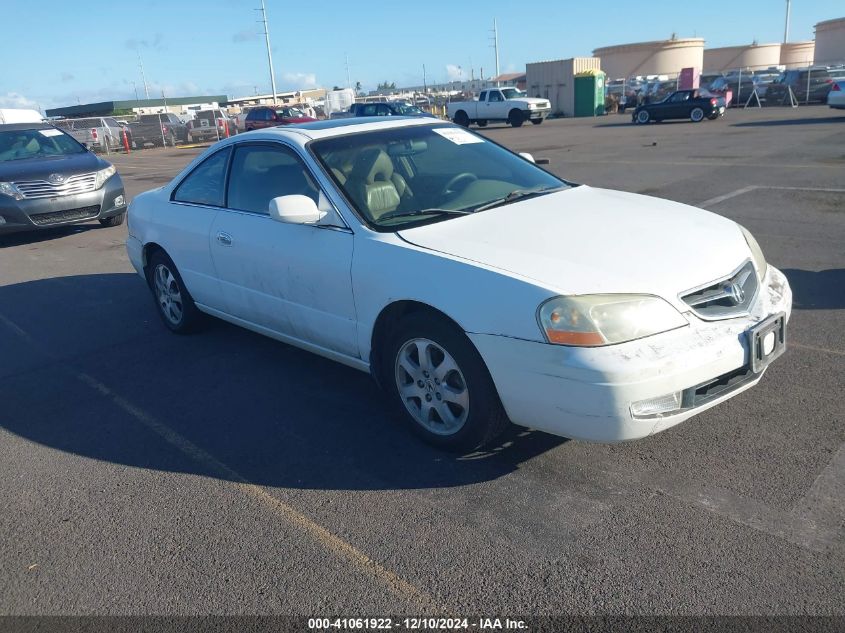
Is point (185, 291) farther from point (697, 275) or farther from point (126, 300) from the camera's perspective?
point (697, 275)

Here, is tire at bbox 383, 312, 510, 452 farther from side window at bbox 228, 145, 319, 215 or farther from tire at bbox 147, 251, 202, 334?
tire at bbox 147, 251, 202, 334

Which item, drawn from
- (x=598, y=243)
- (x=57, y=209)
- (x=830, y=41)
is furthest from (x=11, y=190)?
(x=830, y=41)

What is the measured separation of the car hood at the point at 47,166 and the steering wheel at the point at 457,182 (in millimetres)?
8320

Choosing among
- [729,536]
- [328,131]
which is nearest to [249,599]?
[729,536]

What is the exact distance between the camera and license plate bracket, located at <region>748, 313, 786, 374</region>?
333cm

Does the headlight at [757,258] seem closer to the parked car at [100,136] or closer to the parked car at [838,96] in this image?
the parked car at [838,96]

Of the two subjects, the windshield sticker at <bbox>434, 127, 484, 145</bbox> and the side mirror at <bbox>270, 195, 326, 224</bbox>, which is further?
the windshield sticker at <bbox>434, 127, 484, 145</bbox>

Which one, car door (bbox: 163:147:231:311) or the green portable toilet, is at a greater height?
car door (bbox: 163:147:231:311)

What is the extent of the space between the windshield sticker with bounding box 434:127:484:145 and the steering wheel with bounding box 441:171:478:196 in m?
0.42

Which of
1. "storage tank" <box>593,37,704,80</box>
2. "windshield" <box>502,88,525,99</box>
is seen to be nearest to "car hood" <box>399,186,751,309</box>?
"windshield" <box>502,88,525,99</box>

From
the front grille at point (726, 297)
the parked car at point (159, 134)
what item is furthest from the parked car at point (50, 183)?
the parked car at point (159, 134)

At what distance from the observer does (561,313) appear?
3.13m

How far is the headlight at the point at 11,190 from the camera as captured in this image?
1043 centimetres

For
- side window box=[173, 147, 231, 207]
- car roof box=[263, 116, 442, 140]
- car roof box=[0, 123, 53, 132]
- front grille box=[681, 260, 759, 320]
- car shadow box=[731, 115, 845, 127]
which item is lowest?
car shadow box=[731, 115, 845, 127]
